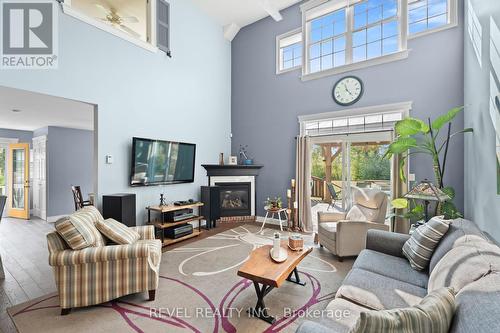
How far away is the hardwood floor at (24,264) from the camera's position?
2.39 meters

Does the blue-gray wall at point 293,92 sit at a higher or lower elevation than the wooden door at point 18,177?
higher

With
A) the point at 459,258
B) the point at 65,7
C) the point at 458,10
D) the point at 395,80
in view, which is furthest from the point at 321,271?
the point at 65,7

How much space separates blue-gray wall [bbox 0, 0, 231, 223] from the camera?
3223 millimetres

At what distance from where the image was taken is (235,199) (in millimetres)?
5578

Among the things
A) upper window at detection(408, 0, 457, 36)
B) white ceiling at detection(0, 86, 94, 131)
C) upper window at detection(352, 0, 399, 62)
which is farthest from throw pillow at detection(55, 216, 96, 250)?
upper window at detection(408, 0, 457, 36)

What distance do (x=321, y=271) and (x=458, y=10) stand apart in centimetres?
432

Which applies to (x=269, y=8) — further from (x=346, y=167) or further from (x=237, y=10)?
(x=346, y=167)

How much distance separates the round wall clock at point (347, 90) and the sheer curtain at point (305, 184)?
0.97 m

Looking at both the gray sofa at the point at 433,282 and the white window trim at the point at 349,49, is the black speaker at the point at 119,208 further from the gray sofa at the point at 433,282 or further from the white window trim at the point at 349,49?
the white window trim at the point at 349,49

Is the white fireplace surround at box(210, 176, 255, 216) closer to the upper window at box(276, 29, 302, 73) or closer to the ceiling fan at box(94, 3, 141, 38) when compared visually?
the upper window at box(276, 29, 302, 73)

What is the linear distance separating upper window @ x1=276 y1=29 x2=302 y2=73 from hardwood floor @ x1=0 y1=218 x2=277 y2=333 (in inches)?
151

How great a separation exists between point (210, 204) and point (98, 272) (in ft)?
9.52

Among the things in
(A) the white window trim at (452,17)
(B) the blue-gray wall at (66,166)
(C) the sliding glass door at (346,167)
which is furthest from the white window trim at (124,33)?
(A) the white window trim at (452,17)

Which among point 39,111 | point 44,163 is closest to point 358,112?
point 39,111
